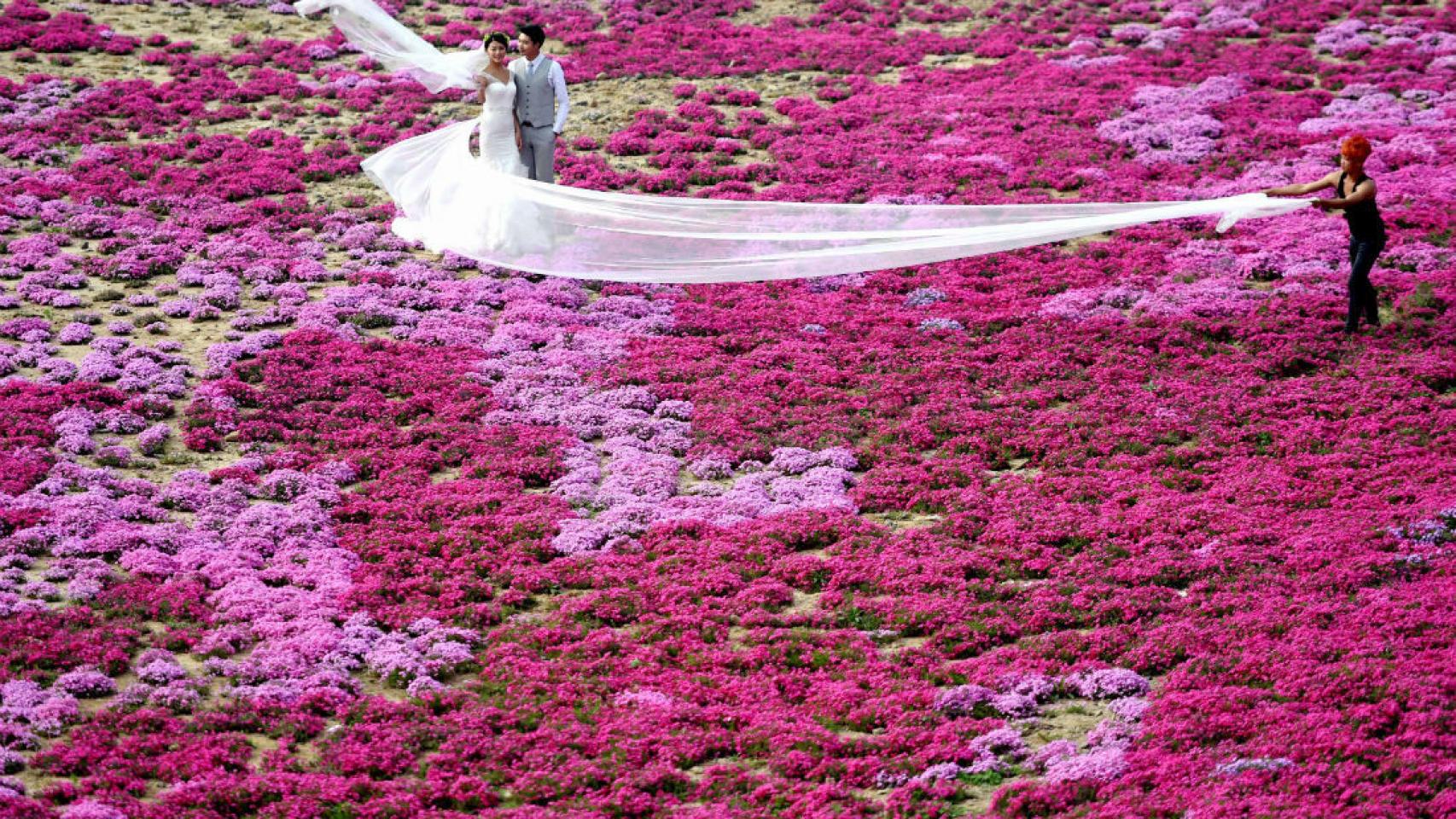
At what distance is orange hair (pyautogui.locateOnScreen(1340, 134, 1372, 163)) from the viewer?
18.4 metres

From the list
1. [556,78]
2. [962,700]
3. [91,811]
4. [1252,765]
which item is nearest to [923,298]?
[556,78]

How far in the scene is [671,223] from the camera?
20.8 m

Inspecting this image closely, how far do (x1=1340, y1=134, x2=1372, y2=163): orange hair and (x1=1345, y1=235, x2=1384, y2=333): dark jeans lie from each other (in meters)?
1.14

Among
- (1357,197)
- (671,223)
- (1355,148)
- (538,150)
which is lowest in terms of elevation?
(671,223)

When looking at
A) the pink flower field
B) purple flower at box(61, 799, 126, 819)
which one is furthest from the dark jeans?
purple flower at box(61, 799, 126, 819)

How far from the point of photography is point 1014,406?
61.2 ft

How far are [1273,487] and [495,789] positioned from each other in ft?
30.2

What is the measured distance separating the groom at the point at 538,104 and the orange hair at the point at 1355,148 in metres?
10.6

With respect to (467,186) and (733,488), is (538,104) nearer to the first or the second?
→ (467,186)

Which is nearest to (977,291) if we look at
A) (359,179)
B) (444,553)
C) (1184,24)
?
(444,553)

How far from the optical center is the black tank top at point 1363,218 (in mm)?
18828

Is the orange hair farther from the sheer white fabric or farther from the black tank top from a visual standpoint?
the sheer white fabric

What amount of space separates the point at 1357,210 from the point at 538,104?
11.5 metres

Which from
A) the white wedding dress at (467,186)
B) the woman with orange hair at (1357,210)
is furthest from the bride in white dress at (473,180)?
the woman with orange hair at (1357,210)
